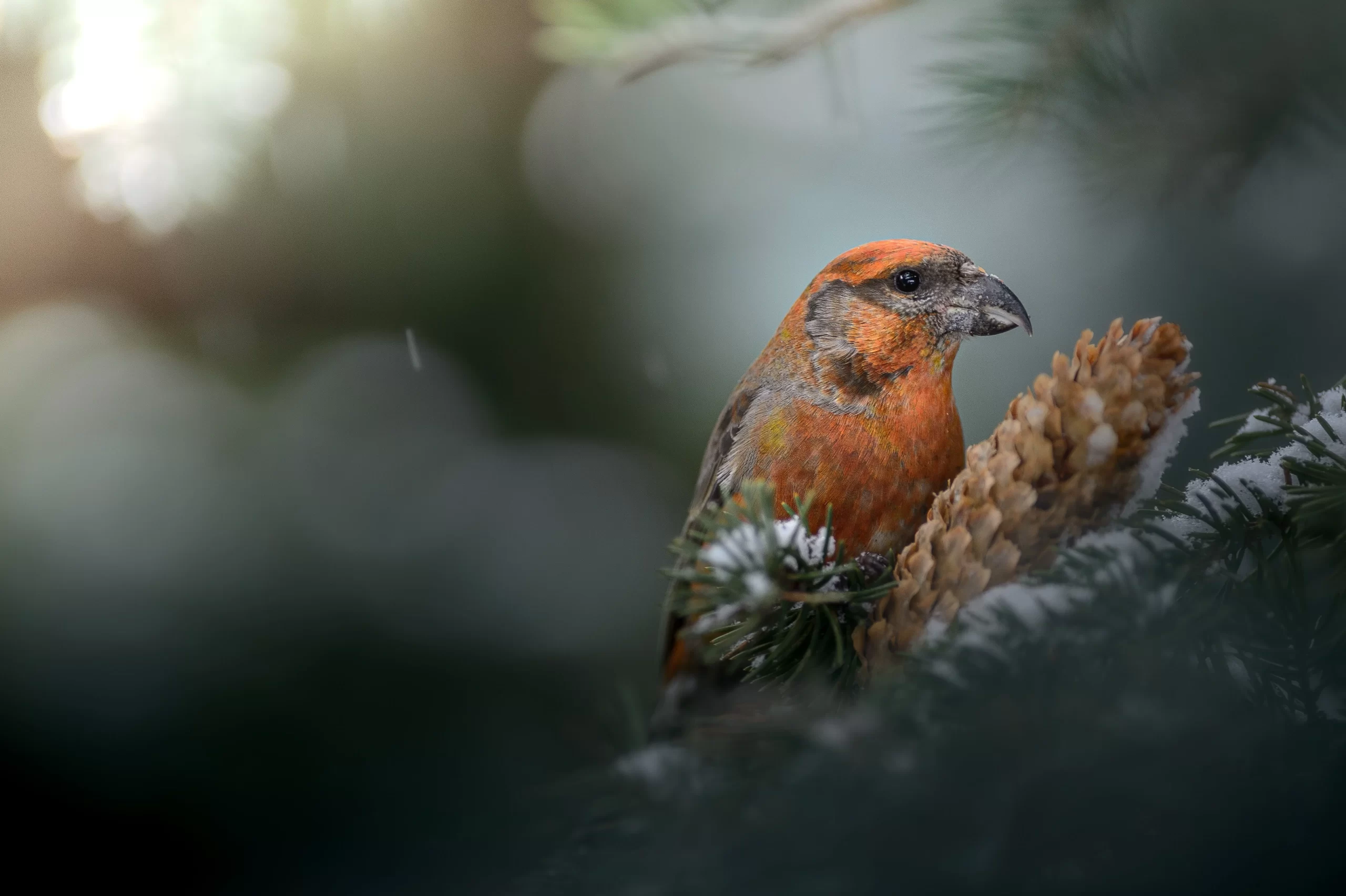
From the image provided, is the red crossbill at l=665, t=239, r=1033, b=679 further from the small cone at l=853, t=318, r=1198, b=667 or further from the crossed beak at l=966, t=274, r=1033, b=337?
the small cone at l=853, t=318, r=1198, b=667

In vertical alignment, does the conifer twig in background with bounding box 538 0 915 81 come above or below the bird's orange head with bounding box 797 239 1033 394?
above

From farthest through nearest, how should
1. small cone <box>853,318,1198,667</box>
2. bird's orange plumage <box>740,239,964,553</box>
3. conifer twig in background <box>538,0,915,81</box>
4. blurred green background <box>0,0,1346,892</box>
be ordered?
blurred green background <box>0,0,1346,892</box>, bird's orange plumage <box>740,239,964,553</box>, conifer twig in background <box>538,0,915,81</box>, small cone <box>853,318,1198,667</box>

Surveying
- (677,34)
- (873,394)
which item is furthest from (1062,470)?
(677,34)

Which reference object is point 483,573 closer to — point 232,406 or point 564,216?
point 232,406

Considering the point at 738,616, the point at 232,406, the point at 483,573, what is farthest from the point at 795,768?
the point at 232,406

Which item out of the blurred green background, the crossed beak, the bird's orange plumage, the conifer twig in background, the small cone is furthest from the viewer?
the blurred green background

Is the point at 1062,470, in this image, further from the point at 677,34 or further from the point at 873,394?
the point at 677,34

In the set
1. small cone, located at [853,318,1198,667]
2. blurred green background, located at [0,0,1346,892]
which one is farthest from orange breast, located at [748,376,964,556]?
blurred green background, located at [0,0,1346,892]

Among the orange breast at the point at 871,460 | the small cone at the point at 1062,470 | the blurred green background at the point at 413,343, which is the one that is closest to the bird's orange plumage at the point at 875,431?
the orange breast at the point at 871,460
